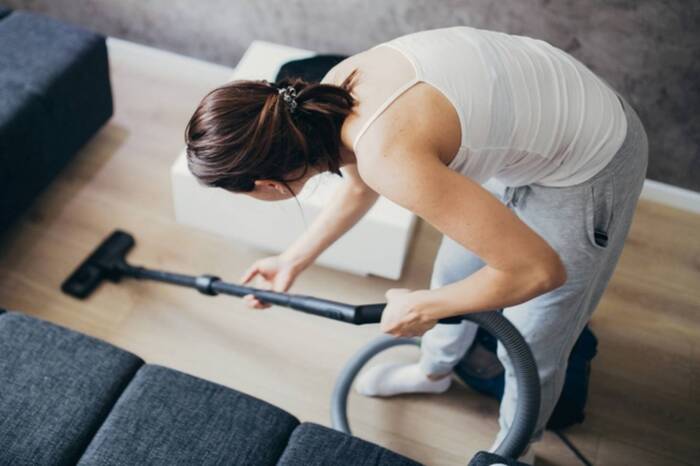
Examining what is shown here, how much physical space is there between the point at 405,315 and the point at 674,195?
1458 mm

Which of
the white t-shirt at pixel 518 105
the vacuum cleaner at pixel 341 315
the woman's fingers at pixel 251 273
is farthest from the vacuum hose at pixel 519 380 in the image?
the woman's fingers at pixel 251 273

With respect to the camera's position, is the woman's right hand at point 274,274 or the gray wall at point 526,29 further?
the gray wall at point 526,29

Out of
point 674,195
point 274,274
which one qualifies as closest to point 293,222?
point 274,274

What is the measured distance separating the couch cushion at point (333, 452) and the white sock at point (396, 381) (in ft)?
1.53

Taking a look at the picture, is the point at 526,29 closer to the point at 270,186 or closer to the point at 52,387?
the point at 270,186

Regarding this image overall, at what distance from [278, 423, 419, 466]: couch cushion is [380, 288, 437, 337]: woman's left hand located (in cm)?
24

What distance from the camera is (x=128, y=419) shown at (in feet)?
4.77

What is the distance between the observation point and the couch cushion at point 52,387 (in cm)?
142

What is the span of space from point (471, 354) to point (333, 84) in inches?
38.6

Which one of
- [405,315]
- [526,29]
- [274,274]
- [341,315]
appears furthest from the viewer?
[526,29]

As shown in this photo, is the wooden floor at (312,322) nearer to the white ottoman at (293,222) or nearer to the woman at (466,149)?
the white ottoman at (293,222)

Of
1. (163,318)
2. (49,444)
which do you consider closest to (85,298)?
(163,318)

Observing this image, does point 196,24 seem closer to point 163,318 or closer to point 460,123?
point 163,318

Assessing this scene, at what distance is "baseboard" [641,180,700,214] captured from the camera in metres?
2.39
